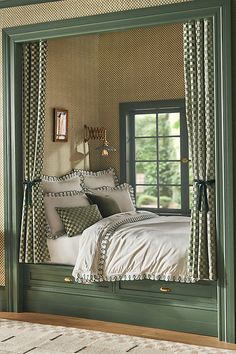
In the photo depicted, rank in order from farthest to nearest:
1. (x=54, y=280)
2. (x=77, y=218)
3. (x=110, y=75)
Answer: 1. (x=110, y=75)
2. (x=77, y=218)
3. (x=54, y=280)

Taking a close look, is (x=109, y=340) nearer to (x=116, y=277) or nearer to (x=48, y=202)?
(x=116, y=277)

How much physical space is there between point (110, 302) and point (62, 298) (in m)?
0.49

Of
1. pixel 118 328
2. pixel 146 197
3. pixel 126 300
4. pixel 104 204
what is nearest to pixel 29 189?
pixel 104 204

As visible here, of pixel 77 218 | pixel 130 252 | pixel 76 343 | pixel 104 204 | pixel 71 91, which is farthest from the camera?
pixel 71 91

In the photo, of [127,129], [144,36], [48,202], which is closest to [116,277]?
[48,202]

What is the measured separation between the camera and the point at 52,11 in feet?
17.1

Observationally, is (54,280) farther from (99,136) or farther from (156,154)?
(156,154)

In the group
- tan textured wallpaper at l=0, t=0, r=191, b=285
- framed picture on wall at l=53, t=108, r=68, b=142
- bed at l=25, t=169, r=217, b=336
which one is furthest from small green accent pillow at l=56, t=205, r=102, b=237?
framed picture on wall at l=53, t=108, r=68, b=142

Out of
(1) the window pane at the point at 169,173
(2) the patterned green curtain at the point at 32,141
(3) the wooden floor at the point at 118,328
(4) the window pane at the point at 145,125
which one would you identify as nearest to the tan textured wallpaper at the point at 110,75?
(4) the window pane at the point at 145,125

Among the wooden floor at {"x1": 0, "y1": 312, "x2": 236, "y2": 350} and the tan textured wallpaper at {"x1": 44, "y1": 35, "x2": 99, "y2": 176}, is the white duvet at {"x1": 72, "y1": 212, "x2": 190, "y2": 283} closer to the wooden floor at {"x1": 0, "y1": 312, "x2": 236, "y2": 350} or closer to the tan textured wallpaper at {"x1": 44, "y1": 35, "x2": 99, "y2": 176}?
the wooden floor at {"x1": 0, "y1": 312, "x2": 236, "y2": 350}

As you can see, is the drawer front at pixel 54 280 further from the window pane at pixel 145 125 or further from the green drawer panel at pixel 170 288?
the window pane at pixel 145 125

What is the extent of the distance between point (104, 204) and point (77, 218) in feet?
2.28

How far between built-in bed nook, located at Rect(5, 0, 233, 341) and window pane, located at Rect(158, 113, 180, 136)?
0.01 meters

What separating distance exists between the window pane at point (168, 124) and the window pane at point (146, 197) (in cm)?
68
